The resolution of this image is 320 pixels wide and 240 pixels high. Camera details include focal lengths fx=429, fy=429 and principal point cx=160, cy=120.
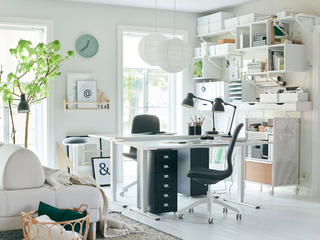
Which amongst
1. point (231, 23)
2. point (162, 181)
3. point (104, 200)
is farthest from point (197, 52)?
point (104, 200)

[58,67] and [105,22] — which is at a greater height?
[105,22]

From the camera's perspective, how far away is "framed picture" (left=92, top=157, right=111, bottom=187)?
19.8 ft

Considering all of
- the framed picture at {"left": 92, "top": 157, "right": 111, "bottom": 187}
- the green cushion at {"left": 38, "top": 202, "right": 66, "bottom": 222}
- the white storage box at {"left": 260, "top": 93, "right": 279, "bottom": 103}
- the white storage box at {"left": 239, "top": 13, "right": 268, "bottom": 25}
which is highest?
the white storage box at {"left": 239, "top": 13, "right": 268, "bottom": 25}

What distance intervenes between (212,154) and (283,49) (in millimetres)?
1983

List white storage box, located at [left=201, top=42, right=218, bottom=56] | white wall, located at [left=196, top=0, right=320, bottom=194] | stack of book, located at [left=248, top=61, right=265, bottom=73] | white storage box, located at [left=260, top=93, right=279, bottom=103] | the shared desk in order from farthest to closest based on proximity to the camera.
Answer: white storage box, located at [left=201, top=42, right=218, bottom=56] < stack of book, located at [left=248, top=61, right=265, bottom=73] < white storage box, located at [left=260, top=93, right=279, bottom=103] < white wall, located at [left=196, top=0, right=320, bottom=194] < the shared desk

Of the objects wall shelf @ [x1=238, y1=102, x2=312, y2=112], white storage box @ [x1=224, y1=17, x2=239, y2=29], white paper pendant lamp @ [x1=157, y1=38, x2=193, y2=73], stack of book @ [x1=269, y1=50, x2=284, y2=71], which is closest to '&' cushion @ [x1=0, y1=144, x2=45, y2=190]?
white paper pendant lamp @ [x1=157, y1=38, x2=193, y2=73]

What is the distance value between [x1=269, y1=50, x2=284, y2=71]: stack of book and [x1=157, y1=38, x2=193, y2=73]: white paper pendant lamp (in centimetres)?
140

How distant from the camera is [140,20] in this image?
650 cm

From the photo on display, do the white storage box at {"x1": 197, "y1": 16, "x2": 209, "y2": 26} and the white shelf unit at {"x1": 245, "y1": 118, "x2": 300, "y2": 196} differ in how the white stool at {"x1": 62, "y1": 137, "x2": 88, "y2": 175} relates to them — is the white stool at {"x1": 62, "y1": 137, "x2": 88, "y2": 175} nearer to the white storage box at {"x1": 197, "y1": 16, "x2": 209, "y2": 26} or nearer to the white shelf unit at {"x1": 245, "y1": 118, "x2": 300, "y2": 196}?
the white shelf unit at {"x1": 245, "y1": 118, "x2": 300, "y2": 196}

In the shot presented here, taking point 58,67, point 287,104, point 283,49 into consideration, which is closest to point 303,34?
point 283,49

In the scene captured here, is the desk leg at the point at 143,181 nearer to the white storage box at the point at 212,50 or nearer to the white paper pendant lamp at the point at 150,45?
the white paper pendant lamp at the point at 150,45

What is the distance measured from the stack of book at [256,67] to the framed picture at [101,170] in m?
2.37

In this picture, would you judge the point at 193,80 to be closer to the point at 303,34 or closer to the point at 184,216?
the point at 303,34

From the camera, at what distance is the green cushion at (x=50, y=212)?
9.89 feet
